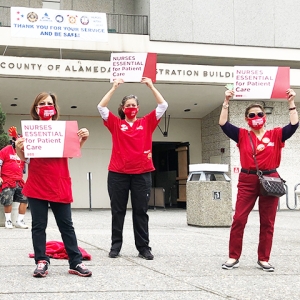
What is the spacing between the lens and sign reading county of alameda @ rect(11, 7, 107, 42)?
62.2 ft

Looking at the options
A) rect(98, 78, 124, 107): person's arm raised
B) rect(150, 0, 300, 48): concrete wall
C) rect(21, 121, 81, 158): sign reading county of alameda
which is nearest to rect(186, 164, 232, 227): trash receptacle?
rect(98, 78, 124, 107): person's arm raised

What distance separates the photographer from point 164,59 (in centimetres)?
2250

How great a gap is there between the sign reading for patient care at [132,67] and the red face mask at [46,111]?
4.54 ft

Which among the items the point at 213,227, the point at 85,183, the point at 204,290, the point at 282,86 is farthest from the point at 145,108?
the point at 204,290

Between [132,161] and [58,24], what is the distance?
1328cm

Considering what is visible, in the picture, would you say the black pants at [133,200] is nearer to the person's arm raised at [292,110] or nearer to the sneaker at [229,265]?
the sneaker at [229,265]

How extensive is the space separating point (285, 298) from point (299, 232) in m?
7.38

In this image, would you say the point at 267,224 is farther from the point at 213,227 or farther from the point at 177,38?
the point at 177,38

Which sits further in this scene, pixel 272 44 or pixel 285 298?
pixel 272 44

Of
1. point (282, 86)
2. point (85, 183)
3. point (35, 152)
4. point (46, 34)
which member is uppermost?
point (46, 34)

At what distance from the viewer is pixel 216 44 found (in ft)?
72.1

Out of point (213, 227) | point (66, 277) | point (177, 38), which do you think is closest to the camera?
point (66, 277)

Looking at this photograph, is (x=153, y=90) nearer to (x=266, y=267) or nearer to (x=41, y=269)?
(x=266, y=267)

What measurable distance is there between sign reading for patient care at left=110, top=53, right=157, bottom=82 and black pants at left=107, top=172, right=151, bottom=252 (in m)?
1.18
